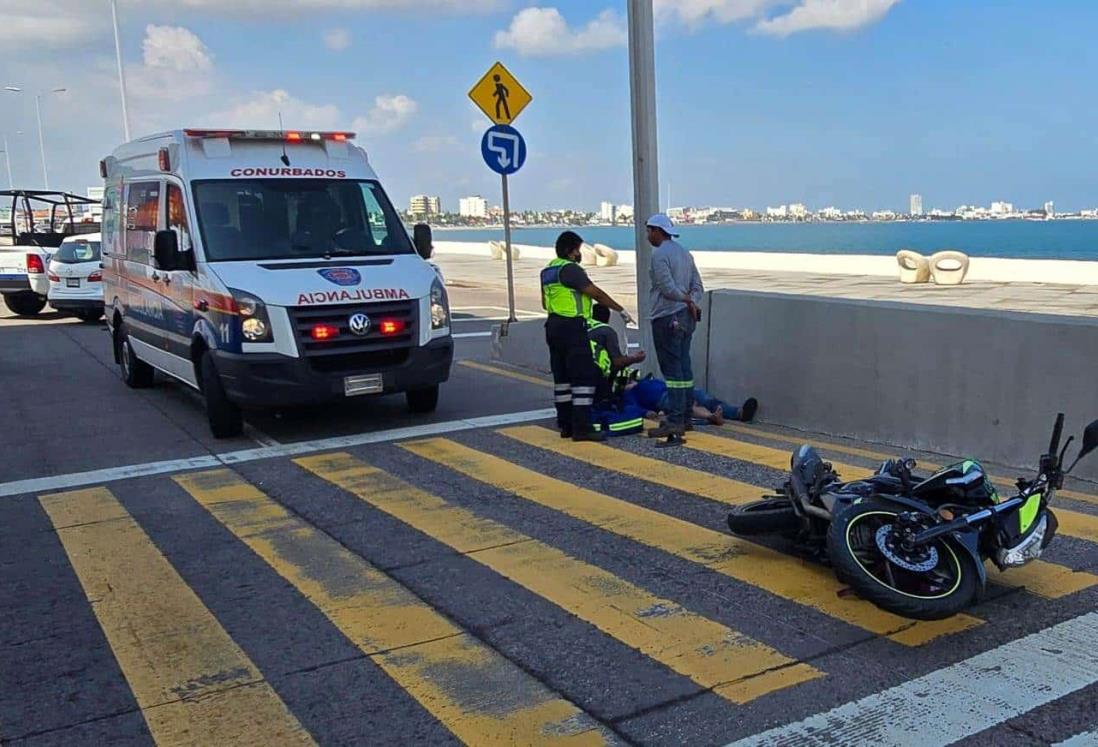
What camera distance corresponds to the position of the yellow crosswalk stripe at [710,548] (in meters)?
4.45

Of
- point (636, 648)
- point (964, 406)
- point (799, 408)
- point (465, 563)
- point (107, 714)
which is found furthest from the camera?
point (799, 408)

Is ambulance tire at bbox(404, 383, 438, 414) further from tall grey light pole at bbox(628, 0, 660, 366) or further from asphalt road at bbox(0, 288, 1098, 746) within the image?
tall grey light pole at bbox(628, 0, 660, 366)

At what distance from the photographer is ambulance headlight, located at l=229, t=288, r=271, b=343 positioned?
26.5ft

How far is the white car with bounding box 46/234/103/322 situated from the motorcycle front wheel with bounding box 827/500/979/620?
1730 centimetres

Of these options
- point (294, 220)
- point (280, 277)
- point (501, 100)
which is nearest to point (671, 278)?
point (280, 277)

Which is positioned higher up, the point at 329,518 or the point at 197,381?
the point at 197,381

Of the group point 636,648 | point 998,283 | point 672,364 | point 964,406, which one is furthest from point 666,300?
point 998,283

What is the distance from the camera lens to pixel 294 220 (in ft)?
30.0

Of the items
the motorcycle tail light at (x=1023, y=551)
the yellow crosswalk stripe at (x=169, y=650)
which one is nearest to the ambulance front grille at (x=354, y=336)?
the yellow crosswalk stripe at (x=169, y=650)

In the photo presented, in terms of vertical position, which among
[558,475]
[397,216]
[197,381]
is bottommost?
[558,475]

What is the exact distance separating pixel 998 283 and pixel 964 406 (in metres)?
20.2

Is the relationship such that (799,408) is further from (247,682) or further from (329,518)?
(247,682)

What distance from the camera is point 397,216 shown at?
9656mm

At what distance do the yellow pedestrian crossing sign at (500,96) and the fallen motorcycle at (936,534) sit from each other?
8.94m
